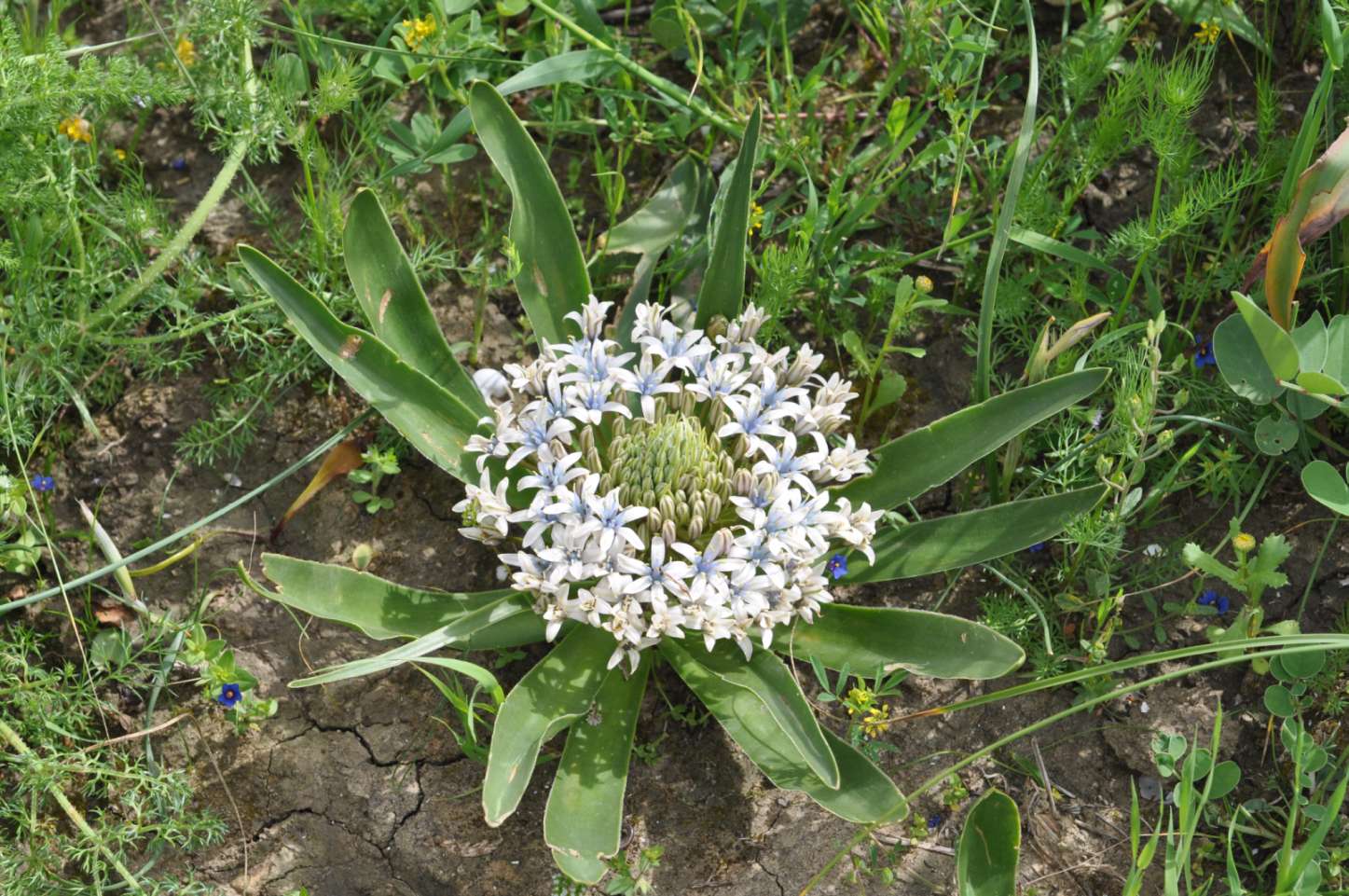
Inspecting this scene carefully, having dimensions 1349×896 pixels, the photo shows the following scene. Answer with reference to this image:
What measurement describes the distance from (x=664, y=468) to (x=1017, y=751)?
1.34m

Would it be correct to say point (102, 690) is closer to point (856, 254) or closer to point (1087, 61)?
point (856, 254)

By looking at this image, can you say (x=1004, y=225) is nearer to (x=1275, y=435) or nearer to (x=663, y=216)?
(x=1275, y=435)

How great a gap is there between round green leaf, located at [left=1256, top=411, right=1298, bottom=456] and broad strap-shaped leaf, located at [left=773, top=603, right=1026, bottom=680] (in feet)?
3.55

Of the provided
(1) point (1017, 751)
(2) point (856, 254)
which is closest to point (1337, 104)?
(2) point (856, 254)

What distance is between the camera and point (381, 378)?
339 cm

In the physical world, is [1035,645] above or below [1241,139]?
below

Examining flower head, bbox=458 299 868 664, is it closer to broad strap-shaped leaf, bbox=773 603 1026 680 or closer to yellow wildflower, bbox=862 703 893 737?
yellow wildflower, bbox=862 703 893 737

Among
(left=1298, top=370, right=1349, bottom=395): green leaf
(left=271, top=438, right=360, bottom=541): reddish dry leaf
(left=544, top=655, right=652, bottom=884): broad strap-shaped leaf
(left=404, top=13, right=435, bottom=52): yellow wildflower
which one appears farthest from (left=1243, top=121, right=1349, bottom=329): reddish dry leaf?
(left=271, top=438, right=360, bottom=541): reddish dry leaf

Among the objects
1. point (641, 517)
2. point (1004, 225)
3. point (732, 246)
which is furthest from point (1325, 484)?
point (641, 517)

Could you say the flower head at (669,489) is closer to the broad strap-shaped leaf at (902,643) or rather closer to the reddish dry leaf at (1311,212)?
the broad strap-shaped leaf at (902,643)

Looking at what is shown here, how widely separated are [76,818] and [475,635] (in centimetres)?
119

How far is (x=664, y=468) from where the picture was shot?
3219 mm

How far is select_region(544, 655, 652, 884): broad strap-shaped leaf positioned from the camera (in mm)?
3053

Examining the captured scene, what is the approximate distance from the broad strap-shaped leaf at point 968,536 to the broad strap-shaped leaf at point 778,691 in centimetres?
45
